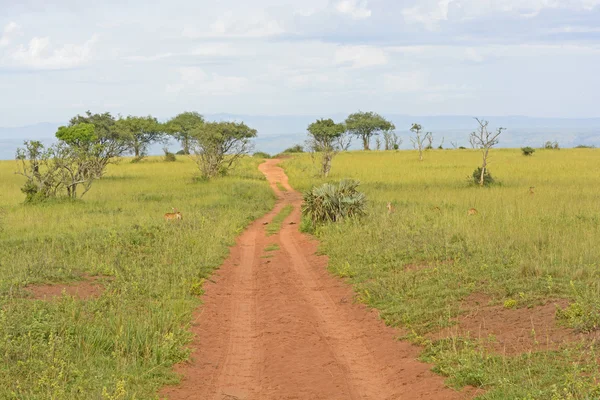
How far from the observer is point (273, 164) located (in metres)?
52.8

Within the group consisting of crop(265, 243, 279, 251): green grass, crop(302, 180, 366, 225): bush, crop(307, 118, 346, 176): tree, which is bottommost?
crop(265, 243, 279, 251): green grass

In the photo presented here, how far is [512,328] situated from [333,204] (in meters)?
10.00

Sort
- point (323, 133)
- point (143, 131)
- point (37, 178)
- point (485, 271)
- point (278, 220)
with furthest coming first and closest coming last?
point (143, 131), point (323, 133), point (37, 178), point (278, 220), point (485, 271)

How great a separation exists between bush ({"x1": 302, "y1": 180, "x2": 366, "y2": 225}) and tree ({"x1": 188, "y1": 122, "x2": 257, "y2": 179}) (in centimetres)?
1783

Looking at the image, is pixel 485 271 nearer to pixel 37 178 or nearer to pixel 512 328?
pixel 512 328

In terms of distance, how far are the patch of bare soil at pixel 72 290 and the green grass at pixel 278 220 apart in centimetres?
743

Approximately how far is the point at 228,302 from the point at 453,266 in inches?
147

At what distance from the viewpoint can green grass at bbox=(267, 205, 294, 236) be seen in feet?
59.9

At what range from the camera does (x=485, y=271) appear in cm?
1019

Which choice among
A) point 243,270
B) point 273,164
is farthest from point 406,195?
point 273,164

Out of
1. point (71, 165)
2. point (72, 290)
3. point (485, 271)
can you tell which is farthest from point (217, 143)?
point (485, 271)

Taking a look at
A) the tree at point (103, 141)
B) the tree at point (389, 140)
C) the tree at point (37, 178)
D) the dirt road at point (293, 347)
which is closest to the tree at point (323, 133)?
the tree at point (103, 141)

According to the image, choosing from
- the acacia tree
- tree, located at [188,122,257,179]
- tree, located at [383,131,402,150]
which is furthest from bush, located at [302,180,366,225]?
tree, located at [383,131,402,150]

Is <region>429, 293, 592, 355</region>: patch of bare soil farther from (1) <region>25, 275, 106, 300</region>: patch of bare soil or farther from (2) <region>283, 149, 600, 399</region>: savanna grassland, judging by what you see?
(1) <region>25, 275, 106, 300</region>: patch of bare soil
